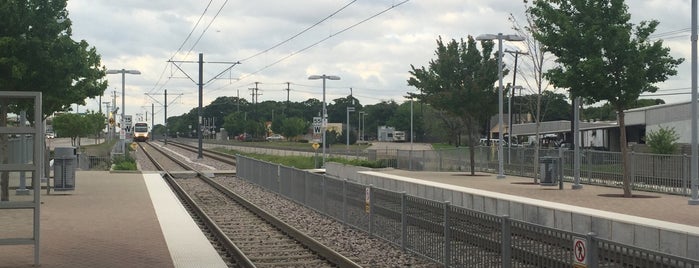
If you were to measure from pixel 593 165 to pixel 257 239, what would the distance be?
13655 mm

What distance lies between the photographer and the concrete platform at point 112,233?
41.0 feet

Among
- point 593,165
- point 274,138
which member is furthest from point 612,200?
point 274,138

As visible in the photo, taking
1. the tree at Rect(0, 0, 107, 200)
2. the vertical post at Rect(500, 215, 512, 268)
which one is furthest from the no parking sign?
the tree at Rect(0, 0, 107, 200)

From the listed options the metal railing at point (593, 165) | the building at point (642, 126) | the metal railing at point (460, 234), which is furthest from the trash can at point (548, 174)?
the building at point (642, 126)

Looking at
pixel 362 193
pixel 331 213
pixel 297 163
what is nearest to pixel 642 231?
pixel 362 193

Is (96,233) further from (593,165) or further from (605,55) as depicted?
(593,165)

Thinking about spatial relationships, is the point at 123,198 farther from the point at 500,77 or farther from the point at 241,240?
the point at 500,77

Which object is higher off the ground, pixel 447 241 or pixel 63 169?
pixel 63 169

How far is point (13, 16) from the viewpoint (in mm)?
20109

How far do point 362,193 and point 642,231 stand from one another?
6072 mm

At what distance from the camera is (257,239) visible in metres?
16.3

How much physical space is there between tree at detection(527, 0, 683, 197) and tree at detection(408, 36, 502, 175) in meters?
11.0

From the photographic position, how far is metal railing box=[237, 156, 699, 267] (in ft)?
26.3

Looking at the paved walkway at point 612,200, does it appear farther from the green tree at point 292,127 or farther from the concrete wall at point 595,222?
the green tree at point 292,127
